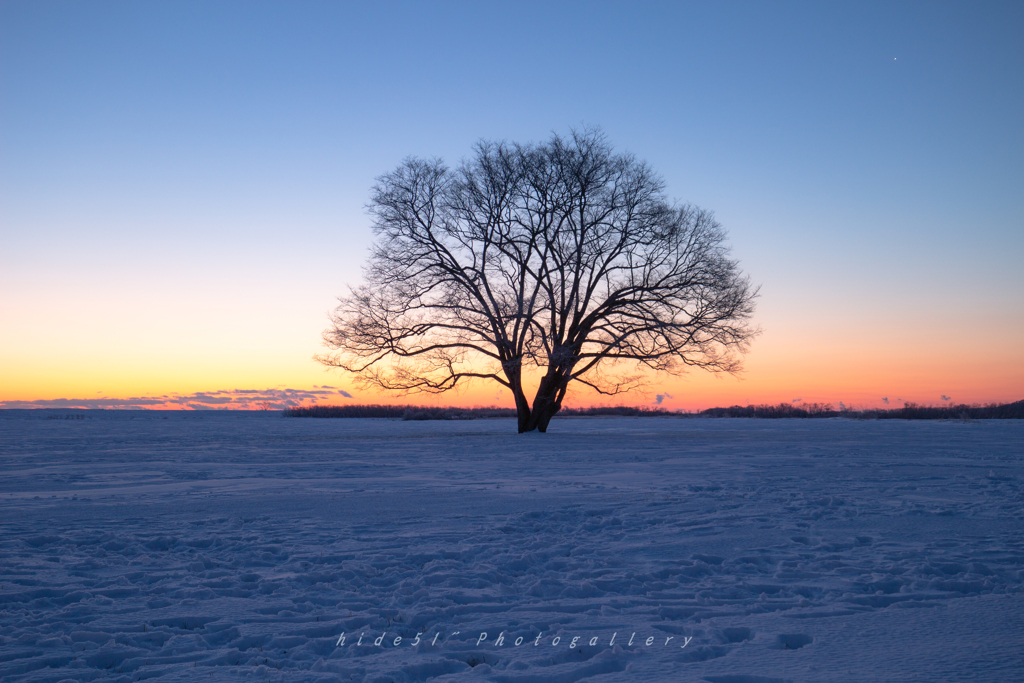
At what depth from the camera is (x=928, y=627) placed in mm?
3971

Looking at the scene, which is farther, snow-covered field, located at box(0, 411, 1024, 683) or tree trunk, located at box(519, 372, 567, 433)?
tree trunk, located at box(519, 372, 567, 433)

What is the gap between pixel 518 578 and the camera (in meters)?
5.15

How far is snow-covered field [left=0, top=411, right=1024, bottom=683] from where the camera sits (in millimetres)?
3549

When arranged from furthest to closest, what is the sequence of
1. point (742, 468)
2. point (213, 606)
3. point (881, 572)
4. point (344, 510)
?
point (742, 468)
point (344, 510)
point (881, 572)
point (213, 606)

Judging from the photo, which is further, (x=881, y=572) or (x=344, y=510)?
(x=344, y=510)

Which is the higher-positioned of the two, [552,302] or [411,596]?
[552,302]

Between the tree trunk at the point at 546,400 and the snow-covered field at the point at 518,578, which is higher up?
the tree trunk at the point at 546,400

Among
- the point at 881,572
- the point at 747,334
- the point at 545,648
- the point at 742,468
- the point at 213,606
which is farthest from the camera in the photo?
the point at 747,334

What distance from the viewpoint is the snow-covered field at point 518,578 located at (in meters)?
3.55

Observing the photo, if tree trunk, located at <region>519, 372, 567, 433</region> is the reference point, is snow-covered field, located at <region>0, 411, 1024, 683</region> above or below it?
below

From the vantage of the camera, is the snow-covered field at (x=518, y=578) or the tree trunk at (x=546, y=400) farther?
the tree trunk at (x=546, y=400)

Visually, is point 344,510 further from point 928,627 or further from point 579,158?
point 579,158

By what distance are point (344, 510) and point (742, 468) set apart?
7.50 meters

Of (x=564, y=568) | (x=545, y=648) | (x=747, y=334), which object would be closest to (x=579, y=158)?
(x=747, y=334)
